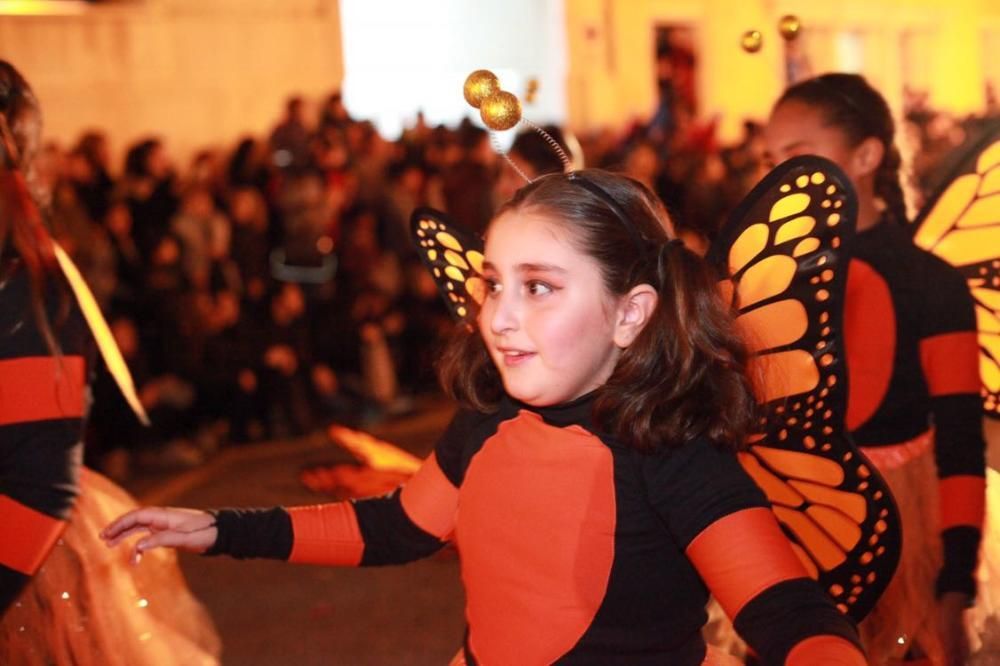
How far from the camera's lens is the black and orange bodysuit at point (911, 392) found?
328cm

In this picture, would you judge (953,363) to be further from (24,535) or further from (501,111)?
(24,535)

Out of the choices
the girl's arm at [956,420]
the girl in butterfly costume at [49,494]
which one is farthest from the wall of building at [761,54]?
the girl in butterfly costume at [49,494]

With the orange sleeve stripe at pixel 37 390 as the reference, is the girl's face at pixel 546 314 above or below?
above

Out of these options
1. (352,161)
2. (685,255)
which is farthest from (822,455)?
(352,161)

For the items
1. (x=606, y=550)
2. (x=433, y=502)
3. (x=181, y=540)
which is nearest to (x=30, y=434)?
(x=181, y=540)

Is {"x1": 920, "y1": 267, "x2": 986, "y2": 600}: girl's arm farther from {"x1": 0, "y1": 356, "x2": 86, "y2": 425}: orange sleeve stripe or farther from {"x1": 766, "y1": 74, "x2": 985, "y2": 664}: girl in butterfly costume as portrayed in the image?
{"x1": 0, "y1": 356, "x2": 86, "y2": 425}: orange sleeve stripe

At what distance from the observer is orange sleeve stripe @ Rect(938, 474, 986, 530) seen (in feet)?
10.4

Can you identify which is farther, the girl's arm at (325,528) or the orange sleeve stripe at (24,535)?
the orange sleeve stripe at (24,535)

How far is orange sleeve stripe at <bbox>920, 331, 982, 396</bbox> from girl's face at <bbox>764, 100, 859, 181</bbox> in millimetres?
498

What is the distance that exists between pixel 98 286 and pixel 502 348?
21.4 ft

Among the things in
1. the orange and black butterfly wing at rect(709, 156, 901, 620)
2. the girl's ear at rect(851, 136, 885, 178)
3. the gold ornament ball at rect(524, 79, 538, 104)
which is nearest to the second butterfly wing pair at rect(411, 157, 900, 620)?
the orange and black butterfly wing at rect(709, 156, 901, 620)

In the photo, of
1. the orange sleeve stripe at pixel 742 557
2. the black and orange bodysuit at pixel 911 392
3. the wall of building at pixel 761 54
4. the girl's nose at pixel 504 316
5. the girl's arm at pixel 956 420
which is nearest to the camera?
the orange sleeve stripe at pixel 742 557

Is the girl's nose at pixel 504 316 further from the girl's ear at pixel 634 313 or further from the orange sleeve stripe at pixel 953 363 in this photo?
the orange sleeve stripe at pixel 953 363

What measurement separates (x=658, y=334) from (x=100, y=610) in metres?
1.55
